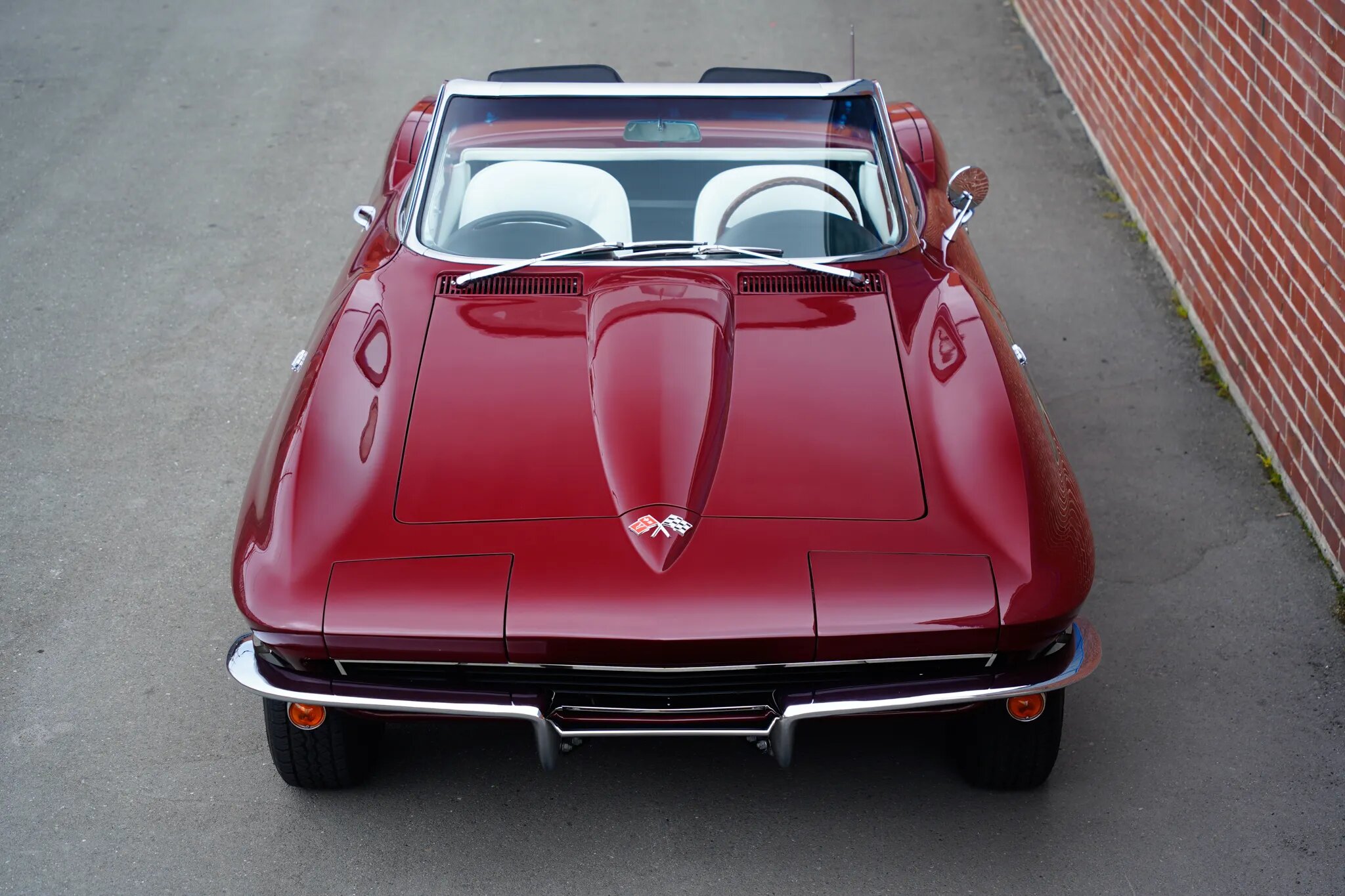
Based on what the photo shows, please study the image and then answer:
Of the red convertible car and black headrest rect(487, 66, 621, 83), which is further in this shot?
black headrest rect(487, 66, 621, 83)

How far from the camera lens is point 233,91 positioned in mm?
7750

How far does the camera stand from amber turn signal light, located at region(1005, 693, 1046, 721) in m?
3.03

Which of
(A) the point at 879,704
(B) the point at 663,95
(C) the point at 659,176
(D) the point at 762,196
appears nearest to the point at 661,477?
(A) the point at 879,704

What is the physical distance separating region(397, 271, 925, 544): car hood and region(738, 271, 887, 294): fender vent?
0.09 feet

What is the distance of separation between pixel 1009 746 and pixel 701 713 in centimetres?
85

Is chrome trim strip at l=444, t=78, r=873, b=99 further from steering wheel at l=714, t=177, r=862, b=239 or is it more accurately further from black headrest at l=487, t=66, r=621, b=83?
black headrest at l=487, t=66, r=621, b=83

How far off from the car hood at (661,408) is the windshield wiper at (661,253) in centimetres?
10

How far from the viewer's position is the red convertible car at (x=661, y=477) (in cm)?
272

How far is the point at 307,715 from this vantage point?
10.1 ft

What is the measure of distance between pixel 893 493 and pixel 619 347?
849 millimetres

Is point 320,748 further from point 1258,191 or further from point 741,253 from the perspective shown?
point 1258,191

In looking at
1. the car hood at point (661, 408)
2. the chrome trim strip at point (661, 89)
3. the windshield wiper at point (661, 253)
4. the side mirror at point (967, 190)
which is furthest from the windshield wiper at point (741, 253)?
the chrome trim strip at point (661, 89)

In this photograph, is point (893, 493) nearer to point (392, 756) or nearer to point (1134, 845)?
point (1134, 845)

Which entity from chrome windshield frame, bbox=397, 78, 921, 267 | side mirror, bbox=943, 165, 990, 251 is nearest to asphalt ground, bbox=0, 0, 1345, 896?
side mirror, bbox=943, 165, 990, 251
